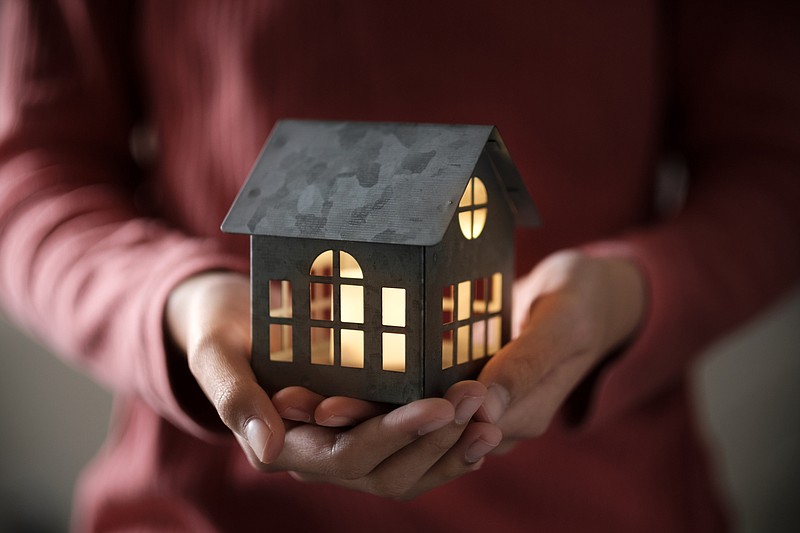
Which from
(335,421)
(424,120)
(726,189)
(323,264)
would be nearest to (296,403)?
(335,421)

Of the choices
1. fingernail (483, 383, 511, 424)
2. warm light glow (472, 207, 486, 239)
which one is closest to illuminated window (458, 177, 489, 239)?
warm light glow (472, 207, 486, 239)

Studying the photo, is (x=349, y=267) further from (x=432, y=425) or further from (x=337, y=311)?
(x=432, y=425)

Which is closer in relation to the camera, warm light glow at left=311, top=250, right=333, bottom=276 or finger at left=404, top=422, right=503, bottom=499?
finger at left=404, top=422, right=503, bottom=499

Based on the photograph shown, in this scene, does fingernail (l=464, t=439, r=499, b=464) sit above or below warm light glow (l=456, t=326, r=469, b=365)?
below

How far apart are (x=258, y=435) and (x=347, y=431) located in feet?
0.19

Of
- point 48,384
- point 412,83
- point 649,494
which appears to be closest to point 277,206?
point 412,83

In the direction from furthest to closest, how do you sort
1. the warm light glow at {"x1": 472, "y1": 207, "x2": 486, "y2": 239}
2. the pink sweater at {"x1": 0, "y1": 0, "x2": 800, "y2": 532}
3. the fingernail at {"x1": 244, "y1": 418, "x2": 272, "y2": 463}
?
the pink sweater at {"x1": 0, "y1": 0, "x2": 800, "y2": 532}
the warm light glow at {"x1": 472, "y1": 207, "x2": 486, "y2": 239}
the fingernail at {"x1": 244, "y1": 418, "x2": 272, "y2": 463}

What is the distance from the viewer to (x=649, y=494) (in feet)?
2.56

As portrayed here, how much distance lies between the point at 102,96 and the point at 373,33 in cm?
27

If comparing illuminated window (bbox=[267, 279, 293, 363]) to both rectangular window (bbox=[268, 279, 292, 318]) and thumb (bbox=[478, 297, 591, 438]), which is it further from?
thumb (bbox=[478, 297, 591, 438])

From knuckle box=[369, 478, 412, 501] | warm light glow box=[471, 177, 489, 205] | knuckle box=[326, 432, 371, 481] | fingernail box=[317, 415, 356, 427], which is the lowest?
knuckle box=[369, 478, 412, 501]

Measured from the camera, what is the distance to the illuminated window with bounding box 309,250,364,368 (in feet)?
1.72

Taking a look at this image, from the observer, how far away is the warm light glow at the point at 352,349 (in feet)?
1.79

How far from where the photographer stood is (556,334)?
1.77 ft
